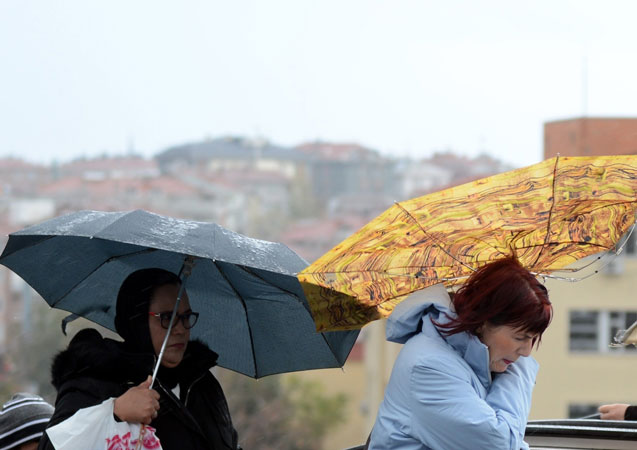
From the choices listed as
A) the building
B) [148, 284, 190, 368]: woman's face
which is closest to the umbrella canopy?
[148, 284, 190, 368]: woman's face

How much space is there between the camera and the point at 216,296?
3.69 m

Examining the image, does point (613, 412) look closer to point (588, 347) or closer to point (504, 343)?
point (504, 343)

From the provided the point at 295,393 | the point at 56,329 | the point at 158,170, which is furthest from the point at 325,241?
the point at 158,170

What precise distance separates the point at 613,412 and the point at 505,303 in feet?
3.64

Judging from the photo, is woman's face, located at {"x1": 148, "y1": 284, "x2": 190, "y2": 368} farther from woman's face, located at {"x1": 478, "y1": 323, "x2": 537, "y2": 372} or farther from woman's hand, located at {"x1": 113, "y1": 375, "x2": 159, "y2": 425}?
woman's face, located at {"x1": 478, "y1": 323, "x2": 537, "y2": 372}

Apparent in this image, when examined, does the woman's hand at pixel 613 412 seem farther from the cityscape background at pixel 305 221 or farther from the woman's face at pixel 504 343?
the cityscape background at pixel 305 221

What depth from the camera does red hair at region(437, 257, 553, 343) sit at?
2.67 meters

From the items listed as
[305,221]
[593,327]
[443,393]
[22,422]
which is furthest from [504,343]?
[305,221]

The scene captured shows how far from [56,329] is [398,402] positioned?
152ft

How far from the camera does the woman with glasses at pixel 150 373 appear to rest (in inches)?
118

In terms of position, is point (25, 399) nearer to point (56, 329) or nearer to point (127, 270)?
point (127, 270)

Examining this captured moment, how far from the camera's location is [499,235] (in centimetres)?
276

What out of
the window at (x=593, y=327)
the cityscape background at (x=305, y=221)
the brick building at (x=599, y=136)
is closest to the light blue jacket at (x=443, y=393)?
the cityscape background at (x=305, y=221)

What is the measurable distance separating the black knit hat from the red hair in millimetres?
1545
